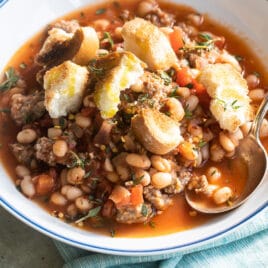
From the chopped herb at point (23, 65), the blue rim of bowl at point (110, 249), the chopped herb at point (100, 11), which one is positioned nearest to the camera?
the blue rim of bowl at point (110, 249)

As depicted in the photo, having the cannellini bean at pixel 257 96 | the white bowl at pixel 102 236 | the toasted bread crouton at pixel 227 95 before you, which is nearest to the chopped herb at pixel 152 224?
the white bowl at pixel 102 236

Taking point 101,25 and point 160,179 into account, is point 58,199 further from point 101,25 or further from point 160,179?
point 101,25

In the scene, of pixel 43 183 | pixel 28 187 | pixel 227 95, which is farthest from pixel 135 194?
pixel 227 95

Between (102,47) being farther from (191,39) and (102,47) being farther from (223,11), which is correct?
(223,11)

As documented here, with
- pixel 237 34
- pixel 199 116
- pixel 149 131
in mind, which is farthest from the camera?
pixel 237 34

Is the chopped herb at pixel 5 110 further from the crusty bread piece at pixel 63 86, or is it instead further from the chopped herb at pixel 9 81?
the crusty bread piece at pixel 63 86

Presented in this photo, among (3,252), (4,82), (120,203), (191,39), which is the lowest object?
(3,252)

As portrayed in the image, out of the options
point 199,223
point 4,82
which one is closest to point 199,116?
point 199,223
